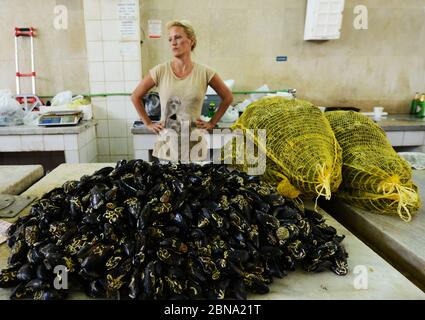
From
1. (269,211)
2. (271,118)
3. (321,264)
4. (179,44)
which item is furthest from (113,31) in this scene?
(321,264)

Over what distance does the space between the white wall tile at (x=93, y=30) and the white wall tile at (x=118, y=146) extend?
1.12m

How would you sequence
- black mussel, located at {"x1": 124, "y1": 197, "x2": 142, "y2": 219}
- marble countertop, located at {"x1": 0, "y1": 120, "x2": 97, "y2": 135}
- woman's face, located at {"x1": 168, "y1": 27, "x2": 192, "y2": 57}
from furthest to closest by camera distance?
marble countertop, located at {"x1": 0, "y1": 120, "x2": 97, "y2": 135} < woman's face, located at {"x1": 168, "y1": 27, "x2": 192, "y2": 57} < black mussel, located at {"x1": 124, "y1": 197, "x2": 142, "y2": 219}

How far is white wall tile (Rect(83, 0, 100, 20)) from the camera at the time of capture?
10.9 feet

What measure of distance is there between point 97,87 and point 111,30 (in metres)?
0.63

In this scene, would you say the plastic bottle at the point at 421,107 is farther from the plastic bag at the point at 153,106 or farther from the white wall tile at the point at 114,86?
the white wall tile at the point at 114,86

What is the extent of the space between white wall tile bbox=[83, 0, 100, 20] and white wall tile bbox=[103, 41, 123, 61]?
0.28m

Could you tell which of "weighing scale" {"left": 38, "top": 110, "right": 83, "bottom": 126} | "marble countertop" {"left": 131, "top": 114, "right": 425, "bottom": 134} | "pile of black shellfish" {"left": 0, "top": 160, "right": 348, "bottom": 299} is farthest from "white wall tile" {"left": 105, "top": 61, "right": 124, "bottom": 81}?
"pile of black shellfish" {"left": 0, "top": 160, "right": 348, "bottom": 299}

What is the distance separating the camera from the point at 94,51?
11.3 feet

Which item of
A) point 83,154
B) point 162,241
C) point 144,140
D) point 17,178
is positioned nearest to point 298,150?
point 162,241

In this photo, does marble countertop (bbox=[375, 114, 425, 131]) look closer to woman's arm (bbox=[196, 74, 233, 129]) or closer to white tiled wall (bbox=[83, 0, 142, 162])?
woman's arm (bbox=[196, 74, 233, 129])

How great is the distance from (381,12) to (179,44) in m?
2.88

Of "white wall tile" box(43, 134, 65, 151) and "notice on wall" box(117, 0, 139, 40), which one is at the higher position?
"notice on wall" box(117, 0, 139, 40)

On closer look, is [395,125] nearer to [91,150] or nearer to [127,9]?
[127,9]

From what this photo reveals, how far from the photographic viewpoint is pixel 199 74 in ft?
8.14
